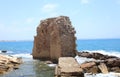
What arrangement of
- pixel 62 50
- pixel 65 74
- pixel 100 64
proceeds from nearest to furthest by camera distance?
1. pixel 65 74
2. pixel 100 64
3. pixel 62 50

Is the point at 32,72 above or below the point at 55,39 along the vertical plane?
below

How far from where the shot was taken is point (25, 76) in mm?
29859

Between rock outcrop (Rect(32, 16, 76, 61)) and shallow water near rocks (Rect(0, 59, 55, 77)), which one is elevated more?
rock outcrop (Rect(32, 16, 76, 61))

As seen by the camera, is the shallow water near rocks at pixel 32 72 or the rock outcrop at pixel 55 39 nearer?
the shallow water near rocks at pixel 32 72

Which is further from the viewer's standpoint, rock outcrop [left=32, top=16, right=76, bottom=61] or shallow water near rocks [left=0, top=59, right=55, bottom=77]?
rock outcrop [left=32, top=16, right=76, bottom=61]

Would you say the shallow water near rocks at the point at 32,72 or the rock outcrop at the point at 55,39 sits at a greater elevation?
the rock outcrop at the point at 55,39

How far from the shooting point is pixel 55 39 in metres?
48.3

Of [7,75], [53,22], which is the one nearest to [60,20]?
[53,22]

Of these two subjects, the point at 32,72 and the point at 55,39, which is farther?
the point at 55,39

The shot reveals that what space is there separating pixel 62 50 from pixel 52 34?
17.7 feet

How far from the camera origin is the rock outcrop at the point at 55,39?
4591 centimetres

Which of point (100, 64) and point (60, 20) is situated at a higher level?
point (60, 20)

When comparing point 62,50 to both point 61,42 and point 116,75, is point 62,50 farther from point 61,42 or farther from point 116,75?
point 116,75

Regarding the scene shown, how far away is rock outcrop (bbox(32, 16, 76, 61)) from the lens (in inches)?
1807
